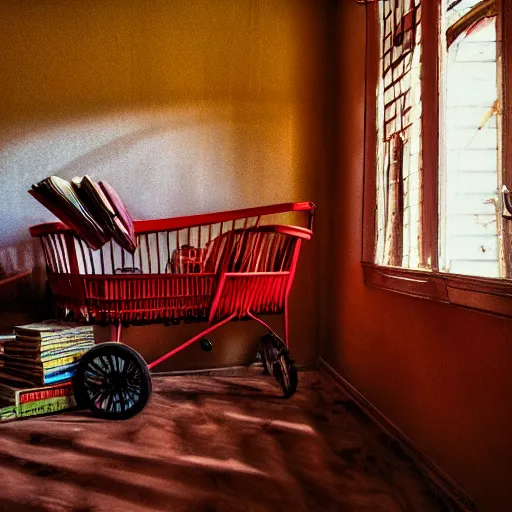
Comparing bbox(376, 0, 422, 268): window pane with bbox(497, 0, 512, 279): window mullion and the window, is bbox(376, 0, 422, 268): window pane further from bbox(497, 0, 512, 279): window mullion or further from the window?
bbox(497, 0, 512, 279): window mullion

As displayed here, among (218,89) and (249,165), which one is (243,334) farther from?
(218,89)

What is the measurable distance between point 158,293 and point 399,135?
1222mm

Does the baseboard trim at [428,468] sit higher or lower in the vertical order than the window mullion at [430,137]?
lower

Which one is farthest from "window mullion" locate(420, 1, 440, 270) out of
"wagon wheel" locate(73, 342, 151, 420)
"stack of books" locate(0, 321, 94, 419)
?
"stack of books" locate(0, 321, 94, 419)

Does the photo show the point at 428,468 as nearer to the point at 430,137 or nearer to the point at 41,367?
the point at 430,137

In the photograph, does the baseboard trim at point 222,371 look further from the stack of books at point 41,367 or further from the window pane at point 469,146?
the window pane at point 469,146

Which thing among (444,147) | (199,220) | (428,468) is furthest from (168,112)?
(428,468)

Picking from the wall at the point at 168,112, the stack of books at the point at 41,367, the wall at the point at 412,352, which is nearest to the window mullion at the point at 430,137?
the wall at the point at 412,352

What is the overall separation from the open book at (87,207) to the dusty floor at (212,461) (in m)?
0.79

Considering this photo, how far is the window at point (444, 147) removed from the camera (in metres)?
1.47

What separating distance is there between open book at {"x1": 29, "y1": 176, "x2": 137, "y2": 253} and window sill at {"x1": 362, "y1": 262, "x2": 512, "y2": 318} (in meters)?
1.08

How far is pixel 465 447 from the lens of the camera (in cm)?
154

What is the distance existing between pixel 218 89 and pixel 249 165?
1.57ft

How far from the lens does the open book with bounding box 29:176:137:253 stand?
209 cm
